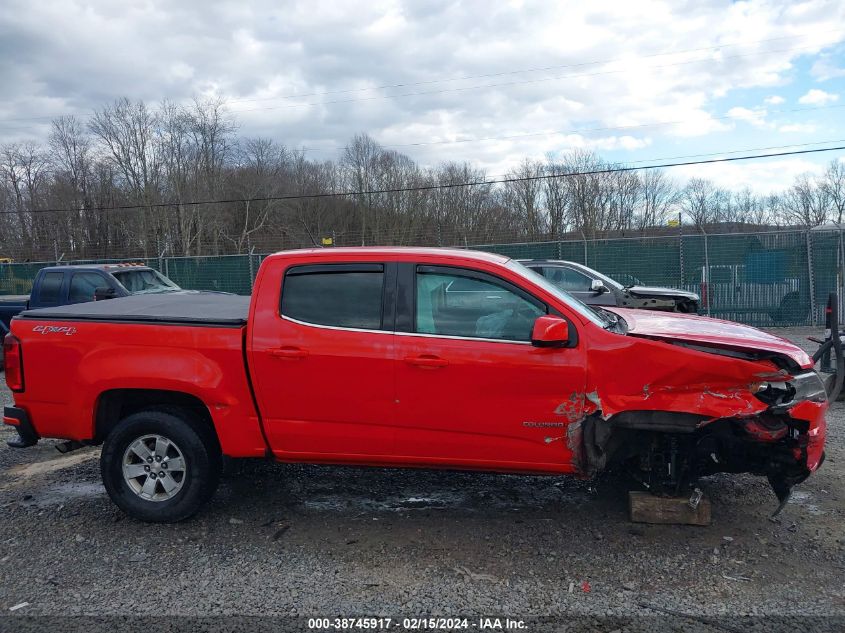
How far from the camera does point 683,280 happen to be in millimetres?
15445

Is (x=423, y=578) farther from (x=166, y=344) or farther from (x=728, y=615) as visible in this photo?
(x=166, y=344)

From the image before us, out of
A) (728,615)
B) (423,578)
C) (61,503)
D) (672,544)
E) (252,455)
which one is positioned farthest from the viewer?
(61,503)

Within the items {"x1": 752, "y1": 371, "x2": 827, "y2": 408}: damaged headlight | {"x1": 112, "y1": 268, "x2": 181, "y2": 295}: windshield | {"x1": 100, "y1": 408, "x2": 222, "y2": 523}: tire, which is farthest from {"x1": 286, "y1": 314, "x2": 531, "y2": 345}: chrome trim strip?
{"x1": 112, "y1": 268, "x2": 181, "y2": 295}: windshield

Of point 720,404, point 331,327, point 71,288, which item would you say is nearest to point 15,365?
point 331,327

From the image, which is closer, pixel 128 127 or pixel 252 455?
pixel 252 455

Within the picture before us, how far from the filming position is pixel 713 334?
409 cm

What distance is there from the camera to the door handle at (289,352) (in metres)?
4.20

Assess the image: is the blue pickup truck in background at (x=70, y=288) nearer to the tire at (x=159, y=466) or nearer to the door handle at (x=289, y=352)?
the tire at (x=159, y=466)

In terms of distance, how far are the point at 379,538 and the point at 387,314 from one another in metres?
1.44

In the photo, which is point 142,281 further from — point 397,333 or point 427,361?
point 427,361

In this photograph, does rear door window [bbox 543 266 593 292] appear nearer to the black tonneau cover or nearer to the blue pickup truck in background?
the black tonneau cover

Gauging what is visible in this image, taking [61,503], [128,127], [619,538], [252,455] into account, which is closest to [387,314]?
[252,455]

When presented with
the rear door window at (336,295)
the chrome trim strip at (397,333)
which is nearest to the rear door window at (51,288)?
the rear door window at (336,295)

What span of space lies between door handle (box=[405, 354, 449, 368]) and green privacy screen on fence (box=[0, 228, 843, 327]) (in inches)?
483
